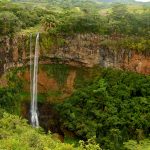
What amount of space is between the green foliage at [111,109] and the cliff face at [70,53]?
34.0 inches

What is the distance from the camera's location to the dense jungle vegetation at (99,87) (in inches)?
1129

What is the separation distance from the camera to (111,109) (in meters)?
29.3

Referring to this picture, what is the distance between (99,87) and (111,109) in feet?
6.63

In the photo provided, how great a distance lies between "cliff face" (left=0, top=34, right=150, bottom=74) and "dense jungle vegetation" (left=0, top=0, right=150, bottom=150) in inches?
15.7

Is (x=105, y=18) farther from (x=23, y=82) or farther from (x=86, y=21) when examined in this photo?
(x=23, y=82)

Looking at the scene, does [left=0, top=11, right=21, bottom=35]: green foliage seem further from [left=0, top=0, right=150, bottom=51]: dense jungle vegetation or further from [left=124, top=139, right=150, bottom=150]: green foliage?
[left=124, top=139, right=150, bottom=150]: green foliage

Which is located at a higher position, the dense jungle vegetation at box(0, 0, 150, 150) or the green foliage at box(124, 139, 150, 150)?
the dense jungle vegetation at box(0, 0, 150, 150)

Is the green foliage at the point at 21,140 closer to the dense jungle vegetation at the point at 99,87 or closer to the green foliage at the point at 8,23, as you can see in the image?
the dense jungle vegetation at the point at 99,87

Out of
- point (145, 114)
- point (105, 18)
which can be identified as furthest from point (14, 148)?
point (105, 18)

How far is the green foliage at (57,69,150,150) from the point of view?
28.6 meters

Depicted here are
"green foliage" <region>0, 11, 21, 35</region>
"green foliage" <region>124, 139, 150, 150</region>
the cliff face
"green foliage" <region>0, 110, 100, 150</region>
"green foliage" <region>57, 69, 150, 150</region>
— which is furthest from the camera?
the cliff face

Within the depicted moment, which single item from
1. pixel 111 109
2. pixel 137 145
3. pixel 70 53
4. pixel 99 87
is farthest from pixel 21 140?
pixel 70 53

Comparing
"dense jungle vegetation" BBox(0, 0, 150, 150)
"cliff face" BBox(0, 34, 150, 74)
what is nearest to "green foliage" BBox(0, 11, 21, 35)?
"dense jungle vegetation" BBox(0, 0, 150, 150)

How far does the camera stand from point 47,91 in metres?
32.2
